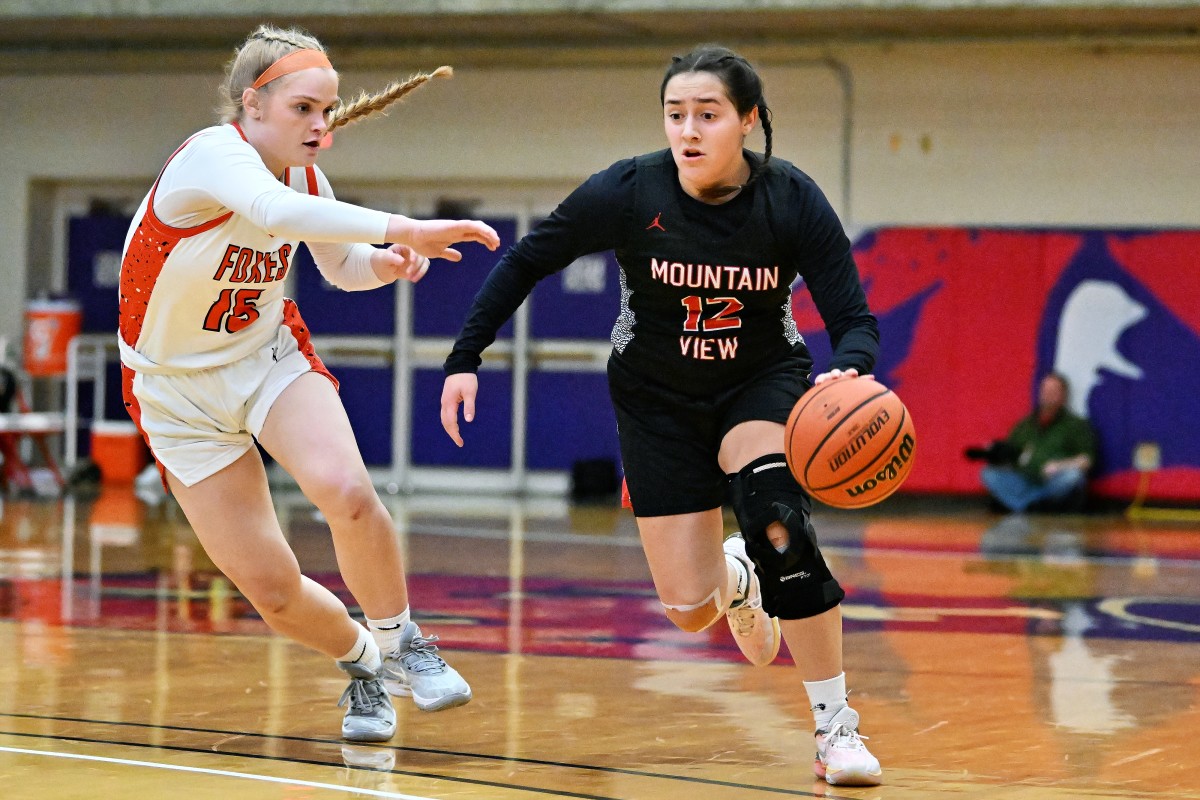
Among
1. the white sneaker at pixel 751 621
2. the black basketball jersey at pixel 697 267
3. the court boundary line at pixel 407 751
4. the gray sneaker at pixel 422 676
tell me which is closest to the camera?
the court boundary line at pixel 407 751

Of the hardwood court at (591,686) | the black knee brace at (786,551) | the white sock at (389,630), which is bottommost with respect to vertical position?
the hardwood court at (591,686)

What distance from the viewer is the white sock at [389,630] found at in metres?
4.39

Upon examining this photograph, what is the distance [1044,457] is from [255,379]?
9.40 metres

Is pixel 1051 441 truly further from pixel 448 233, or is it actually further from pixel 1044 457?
pixel 448 233

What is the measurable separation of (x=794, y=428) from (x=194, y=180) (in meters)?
1.62

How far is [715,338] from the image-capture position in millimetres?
4164

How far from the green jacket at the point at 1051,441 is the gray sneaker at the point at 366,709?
29.6 feet

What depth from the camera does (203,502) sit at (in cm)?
423

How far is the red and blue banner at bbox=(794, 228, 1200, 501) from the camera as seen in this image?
12734 millimetres

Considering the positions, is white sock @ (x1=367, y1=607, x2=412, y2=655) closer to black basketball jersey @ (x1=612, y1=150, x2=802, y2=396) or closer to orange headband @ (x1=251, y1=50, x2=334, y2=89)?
black basketball jersey @ (x1=612, y1=150, x2=802, y2=396)

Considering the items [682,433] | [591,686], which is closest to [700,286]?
Result: [682,433]

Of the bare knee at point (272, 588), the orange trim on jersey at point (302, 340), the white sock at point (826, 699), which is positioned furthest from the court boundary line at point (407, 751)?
the orange trim on jersey at point (302, 340)

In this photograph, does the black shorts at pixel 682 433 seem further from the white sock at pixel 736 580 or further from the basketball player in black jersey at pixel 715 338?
the white sock at pixel 736 580

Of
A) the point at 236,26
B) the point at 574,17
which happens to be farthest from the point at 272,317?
the point at 236,26
